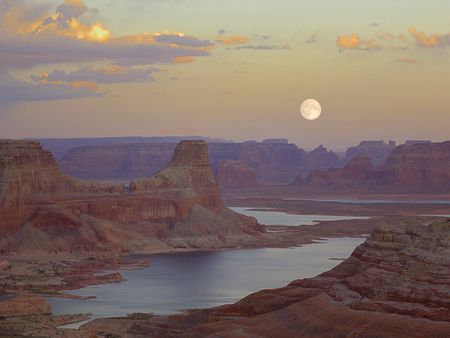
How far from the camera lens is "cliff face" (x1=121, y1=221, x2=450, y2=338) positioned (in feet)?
189

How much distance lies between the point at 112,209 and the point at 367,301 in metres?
94.4

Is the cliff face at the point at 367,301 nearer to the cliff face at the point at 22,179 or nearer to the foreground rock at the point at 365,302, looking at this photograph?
the foreground rock at the point at 365,302

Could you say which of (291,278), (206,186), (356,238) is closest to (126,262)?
(291,278)

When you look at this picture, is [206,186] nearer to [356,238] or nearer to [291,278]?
[356,238]

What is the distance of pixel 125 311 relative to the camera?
308 feet

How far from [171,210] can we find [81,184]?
13.7 m

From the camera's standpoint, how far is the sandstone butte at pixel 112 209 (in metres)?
140

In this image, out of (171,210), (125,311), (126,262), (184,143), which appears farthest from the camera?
(184,143)

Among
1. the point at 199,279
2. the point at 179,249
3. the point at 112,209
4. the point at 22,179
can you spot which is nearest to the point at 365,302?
the point at 199,279

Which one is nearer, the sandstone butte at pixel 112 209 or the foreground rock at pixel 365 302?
the foreground rock at pixel 365 302

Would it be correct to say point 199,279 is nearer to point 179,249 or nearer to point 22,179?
point 179,249

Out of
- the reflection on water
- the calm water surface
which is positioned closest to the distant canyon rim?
the calm water surface

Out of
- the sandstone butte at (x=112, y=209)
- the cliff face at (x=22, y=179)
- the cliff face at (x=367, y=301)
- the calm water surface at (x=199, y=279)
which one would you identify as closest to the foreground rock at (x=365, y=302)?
the cliff face at (x=367, y=301)

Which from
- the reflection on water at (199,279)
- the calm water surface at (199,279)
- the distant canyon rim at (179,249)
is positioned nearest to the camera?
the distant canyon rim at (179,249)
